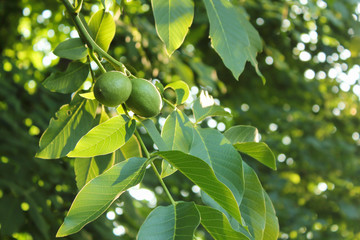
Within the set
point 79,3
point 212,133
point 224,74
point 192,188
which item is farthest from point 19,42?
point 212,133

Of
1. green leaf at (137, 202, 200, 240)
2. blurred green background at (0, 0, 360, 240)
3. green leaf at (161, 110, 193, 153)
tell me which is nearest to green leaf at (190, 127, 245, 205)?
green leaf at (161, 110, 193, 153)

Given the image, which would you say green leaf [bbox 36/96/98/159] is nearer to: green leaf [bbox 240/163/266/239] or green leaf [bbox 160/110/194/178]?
green leaf [bbox 160/110/194/178]

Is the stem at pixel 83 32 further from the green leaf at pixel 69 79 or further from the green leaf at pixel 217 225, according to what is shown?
the green leaf at pixel 217 225

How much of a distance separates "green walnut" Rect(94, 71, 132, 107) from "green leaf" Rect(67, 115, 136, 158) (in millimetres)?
37

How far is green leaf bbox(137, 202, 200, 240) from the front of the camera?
57 centimetres

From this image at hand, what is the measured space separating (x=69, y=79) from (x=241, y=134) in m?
0.40

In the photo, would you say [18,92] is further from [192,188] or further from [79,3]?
[79,3]

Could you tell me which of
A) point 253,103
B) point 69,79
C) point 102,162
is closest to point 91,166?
point 102,162

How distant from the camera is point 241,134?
90cm

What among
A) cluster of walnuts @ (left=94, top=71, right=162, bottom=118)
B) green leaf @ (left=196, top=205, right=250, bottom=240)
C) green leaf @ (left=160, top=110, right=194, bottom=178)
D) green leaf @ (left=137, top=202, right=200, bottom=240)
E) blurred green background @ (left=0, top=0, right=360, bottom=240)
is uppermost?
cluster of walnuts @ (left=94, top=71, right=162, bottom=118)

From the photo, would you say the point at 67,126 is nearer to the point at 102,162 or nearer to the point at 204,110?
the point at 102,162

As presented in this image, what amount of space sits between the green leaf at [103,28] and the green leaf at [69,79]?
68 mm

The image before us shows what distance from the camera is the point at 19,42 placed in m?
3.51

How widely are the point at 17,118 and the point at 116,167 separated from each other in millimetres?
1718
